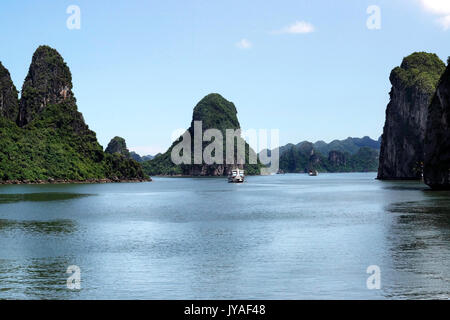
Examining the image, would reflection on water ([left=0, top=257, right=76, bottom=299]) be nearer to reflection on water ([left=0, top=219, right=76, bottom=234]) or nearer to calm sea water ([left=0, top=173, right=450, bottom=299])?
calm sea water ([left=0, top=173, right=450, bottom=299])

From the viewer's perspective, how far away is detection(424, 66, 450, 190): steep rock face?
4835 inches

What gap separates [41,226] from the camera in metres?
54.8

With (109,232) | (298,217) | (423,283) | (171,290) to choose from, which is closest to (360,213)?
(298,217)

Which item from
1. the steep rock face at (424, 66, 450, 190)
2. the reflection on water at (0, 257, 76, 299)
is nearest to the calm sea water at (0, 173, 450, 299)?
the reflection on water at (0, 257, 76, 299)

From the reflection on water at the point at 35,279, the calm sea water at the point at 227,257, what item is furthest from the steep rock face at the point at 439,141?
the reflection on water at the point at 35,279

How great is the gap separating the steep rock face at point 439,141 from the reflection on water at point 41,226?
91233mm

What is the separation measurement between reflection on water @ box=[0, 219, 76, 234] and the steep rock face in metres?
91.2

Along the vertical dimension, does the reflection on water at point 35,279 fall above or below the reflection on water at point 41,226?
above

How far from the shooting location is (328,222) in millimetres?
58969

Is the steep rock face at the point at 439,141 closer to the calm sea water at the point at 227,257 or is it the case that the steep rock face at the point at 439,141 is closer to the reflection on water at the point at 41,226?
the calm sea water at the point at 227,257

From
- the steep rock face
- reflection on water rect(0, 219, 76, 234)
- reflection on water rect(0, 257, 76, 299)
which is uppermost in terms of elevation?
the steep rock face

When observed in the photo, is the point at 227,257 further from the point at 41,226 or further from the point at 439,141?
the point at 439,141

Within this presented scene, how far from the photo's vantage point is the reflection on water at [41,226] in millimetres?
51062
